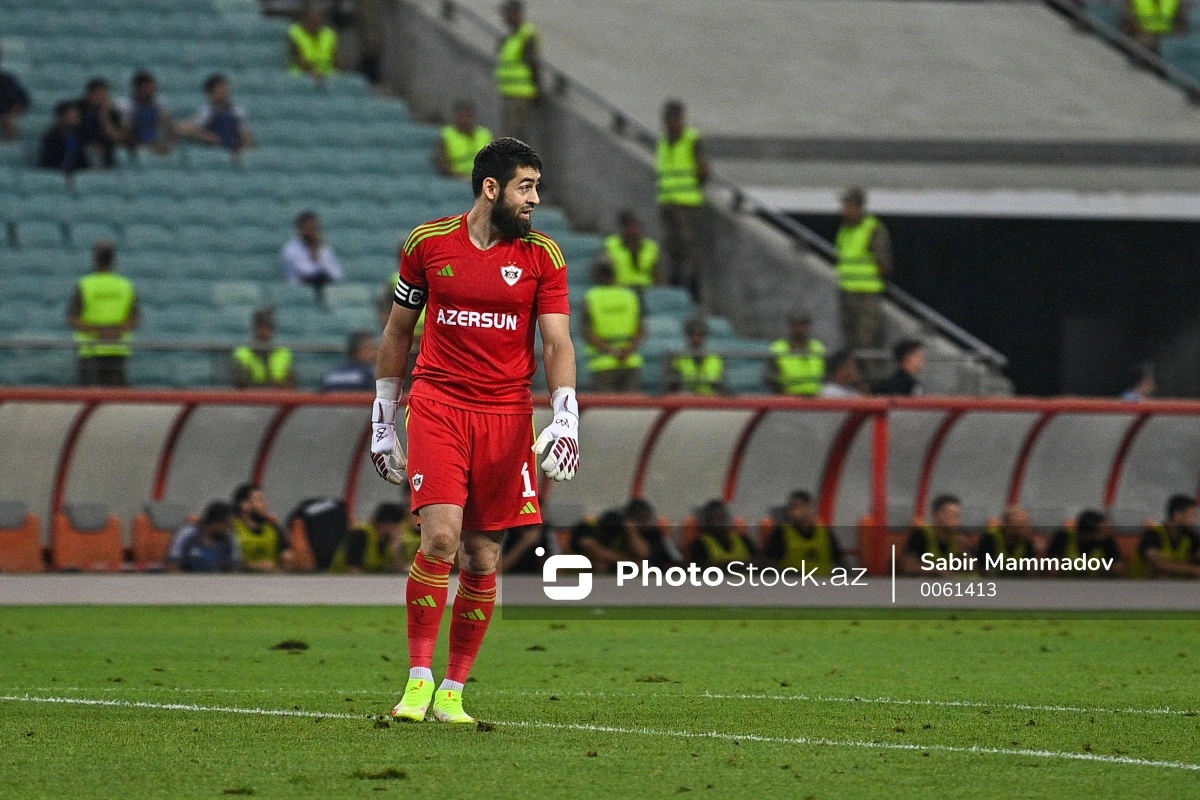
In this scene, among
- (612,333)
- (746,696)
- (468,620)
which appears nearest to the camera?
(468,620)

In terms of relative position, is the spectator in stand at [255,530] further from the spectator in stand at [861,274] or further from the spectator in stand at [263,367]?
the spectator in stand at [861,274]

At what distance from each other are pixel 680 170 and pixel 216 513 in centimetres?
764

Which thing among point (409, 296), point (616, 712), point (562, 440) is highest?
point (409, 296)

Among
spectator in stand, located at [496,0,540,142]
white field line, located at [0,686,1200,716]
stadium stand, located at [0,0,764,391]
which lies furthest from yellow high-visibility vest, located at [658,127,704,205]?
white field line, located at [0,686,1200,716]

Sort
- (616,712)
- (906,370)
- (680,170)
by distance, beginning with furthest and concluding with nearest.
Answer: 1. (680,170)
2. (906,370)
3. (616,712)

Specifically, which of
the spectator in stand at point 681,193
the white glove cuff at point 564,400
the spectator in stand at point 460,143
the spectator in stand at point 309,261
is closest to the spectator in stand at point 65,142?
the spectator in stand at point 309,261

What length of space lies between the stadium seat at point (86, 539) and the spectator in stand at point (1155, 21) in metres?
18.7

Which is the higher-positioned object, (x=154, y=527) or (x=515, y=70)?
(x=515, y=70)

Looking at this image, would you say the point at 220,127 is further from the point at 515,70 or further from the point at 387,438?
the point at 387,438

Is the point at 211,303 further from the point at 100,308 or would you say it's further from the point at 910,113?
the point at 910,113

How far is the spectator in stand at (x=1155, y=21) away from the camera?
31.1m

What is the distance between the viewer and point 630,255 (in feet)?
70.3

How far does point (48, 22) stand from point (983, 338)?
1153 cm

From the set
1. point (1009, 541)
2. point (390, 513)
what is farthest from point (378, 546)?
point (1009, 541)
